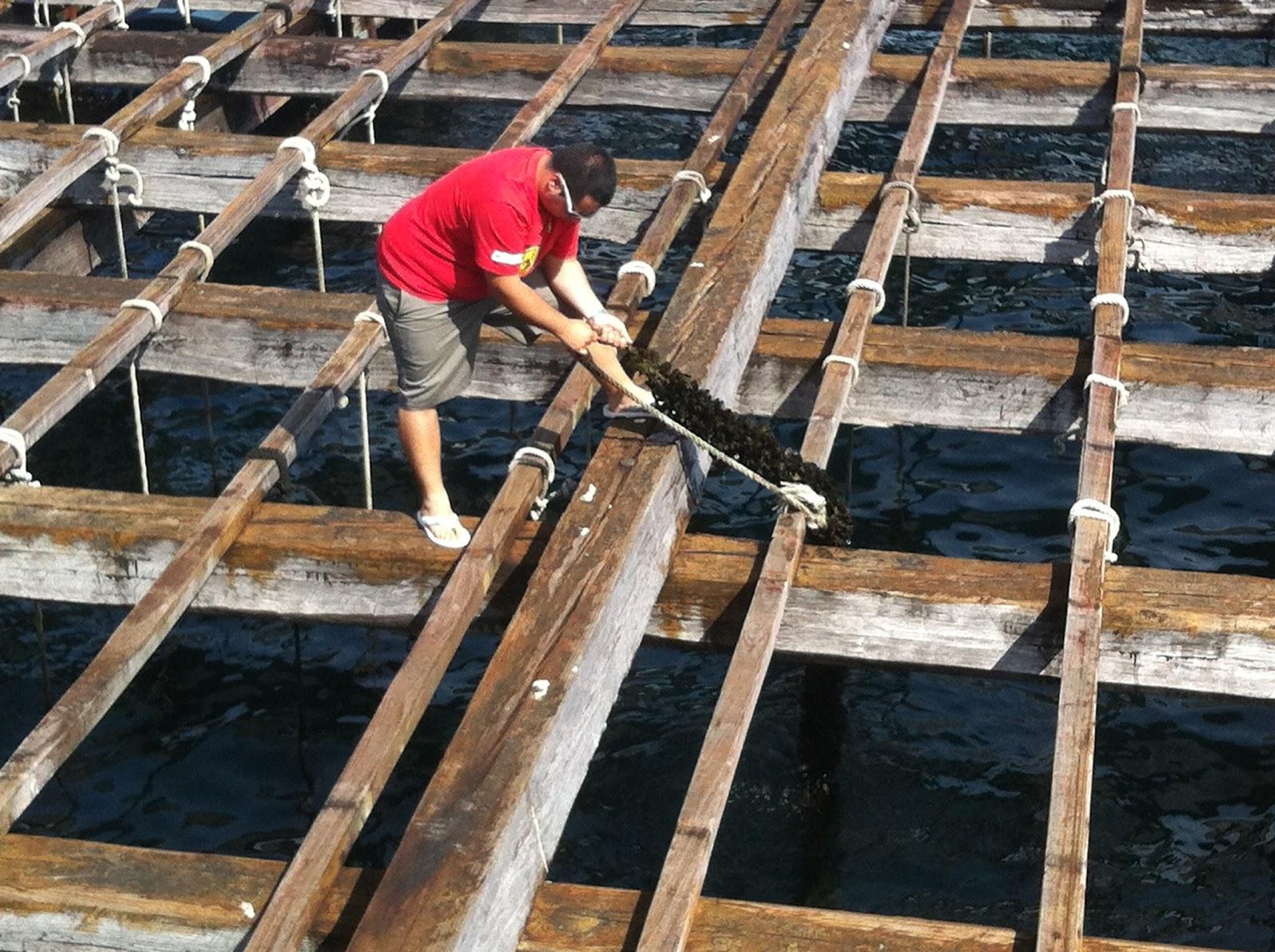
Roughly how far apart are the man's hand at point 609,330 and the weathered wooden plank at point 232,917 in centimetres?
250

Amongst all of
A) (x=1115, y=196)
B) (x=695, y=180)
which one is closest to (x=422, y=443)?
(x=695, y=180)

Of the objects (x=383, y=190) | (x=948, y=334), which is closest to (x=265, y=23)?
(x=383, y=190)

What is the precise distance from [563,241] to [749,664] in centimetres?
203

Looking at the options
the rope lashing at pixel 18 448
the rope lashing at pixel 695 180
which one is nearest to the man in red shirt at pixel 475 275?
the rope lashing at pixel 18 448

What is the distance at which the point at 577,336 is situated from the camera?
6578 mm

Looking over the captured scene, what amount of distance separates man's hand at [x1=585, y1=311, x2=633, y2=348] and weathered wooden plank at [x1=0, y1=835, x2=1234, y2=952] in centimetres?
250

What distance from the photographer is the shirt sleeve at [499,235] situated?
6246 millimetres

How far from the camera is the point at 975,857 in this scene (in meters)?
8.20

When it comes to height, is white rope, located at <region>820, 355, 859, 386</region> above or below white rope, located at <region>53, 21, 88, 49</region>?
below

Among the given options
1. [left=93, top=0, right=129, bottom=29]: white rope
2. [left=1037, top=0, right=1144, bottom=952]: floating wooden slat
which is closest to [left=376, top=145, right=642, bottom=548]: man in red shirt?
[left=1037, top=0, right=1144, bottom=952]: floating wooden slat

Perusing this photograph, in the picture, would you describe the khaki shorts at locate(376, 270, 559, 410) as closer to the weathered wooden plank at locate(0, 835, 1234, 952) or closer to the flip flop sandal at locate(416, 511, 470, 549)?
the flip flop sandal at locate(416, 511, 470, 549)

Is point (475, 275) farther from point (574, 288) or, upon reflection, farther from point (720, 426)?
point (720, 426)

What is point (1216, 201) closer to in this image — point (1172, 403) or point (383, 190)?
point (1172, 403)

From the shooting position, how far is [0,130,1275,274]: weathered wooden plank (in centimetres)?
929
